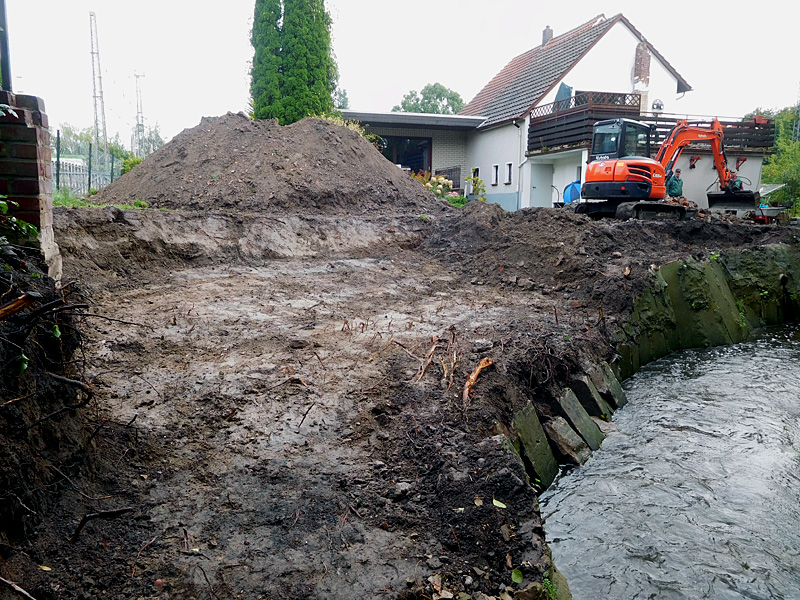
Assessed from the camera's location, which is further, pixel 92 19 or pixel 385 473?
pixel 92 19

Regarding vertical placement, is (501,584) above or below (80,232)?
below

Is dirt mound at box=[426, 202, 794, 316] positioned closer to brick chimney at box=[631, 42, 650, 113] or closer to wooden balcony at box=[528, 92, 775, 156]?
wooden balcony at box=[528, 92, 775, 156]

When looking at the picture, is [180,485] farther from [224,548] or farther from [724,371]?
[724,371]

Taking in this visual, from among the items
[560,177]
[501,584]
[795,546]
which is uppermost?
[560,177]

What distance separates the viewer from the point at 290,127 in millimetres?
15266

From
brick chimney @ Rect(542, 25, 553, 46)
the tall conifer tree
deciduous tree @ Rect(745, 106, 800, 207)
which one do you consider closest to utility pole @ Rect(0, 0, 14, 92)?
the tall conifer tree

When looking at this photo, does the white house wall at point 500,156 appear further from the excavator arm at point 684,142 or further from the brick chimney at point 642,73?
the excavator arm at point 684,142

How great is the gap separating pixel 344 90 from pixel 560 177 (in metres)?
39.4

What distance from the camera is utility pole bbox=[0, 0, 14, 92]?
142 inches

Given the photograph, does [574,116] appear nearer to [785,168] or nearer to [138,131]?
[785,168]

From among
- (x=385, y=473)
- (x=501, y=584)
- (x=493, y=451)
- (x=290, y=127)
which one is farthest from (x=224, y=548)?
(x=290, y=127)

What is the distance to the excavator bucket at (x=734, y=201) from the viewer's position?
16.1 metres

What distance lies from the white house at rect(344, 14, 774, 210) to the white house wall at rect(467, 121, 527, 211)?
1.6 inches

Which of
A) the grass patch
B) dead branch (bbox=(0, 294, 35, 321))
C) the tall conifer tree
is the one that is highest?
the tall conifer tree
